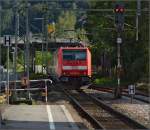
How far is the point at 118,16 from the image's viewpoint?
96.4 ft

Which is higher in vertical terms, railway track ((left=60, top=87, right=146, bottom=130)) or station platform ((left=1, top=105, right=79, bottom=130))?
station platform ((left=1, top=105, right=79, bottom=130))

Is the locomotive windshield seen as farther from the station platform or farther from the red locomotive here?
the station platform

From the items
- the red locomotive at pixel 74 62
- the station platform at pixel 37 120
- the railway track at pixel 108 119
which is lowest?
the railway track at pixel 108 119

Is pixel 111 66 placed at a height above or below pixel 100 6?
below

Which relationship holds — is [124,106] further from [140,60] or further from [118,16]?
[140,60]

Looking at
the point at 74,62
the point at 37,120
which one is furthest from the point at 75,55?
the point at 37,120

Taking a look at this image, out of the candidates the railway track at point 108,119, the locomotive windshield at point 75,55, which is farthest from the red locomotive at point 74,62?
the railway track at point 108,119

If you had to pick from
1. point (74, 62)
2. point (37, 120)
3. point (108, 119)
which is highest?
point (74, 62)

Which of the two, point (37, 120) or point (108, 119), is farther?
point (108, 119)

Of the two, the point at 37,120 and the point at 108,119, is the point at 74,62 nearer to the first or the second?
the point at 108,119

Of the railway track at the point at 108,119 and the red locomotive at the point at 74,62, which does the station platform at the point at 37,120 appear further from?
the red locomotive at the point at 74,62

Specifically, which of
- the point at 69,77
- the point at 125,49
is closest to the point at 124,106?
the point at 69,77

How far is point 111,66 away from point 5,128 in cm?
5398

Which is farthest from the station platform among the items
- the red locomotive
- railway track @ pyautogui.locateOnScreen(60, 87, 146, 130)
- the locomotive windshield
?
the locomotive windshield
